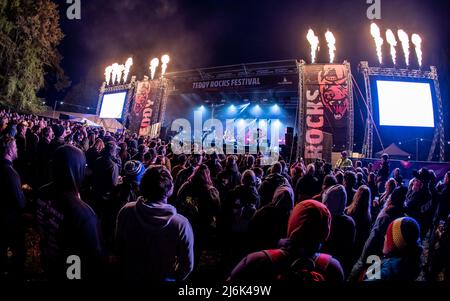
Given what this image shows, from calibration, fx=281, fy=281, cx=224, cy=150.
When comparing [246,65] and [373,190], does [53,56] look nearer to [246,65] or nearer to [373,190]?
[246,65]

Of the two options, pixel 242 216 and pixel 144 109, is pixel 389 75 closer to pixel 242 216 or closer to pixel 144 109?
pixel 242 216

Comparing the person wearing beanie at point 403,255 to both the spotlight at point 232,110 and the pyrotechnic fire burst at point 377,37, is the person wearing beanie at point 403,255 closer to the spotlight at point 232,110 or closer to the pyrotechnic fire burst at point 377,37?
the pyrotechnic fire burst at point 377,37

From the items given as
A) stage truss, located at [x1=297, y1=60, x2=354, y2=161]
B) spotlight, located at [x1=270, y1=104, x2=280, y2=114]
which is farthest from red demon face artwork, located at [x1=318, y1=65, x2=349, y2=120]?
spotlight, located at [x1=270, y1=104, x2=280, y2=114]

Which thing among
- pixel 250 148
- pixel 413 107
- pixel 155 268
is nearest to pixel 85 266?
pixel 155 268

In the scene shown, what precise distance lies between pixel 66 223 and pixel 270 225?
87.1 inches

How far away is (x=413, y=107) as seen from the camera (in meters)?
14.7

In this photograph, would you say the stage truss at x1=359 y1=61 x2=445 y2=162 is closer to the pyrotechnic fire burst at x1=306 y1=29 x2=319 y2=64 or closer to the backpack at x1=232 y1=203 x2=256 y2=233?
the pyrotechnic fire burst at x1=306 y1=29 x2=319 y2=64

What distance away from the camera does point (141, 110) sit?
2189 cm

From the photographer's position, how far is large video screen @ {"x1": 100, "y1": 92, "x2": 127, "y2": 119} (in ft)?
79.3

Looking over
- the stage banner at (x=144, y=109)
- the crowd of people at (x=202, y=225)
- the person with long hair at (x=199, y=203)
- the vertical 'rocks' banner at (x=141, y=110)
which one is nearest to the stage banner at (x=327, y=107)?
the crowd of people at (x=202, y=225)

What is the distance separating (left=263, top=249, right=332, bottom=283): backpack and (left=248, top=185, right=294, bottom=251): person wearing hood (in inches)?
65.0

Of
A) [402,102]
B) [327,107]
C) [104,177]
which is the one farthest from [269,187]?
[402,102]

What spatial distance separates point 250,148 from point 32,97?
778 inches

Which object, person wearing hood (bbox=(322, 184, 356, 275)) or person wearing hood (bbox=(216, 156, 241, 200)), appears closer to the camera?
person wearing hood (bbox=(322, 184, 356, 275))
